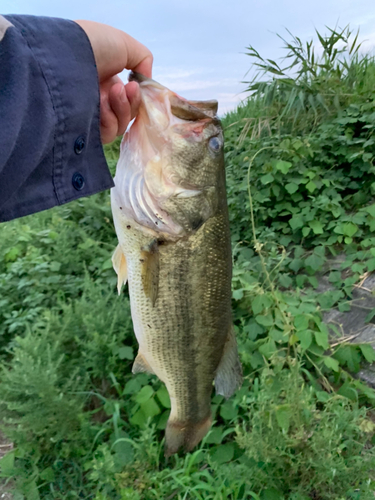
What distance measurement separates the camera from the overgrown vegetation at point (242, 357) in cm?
171

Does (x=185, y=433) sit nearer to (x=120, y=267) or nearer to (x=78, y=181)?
(x=120, y=267)

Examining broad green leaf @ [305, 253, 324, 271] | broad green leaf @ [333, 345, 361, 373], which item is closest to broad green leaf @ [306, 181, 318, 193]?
broad green leaf @ [305, 253, 324, 271]

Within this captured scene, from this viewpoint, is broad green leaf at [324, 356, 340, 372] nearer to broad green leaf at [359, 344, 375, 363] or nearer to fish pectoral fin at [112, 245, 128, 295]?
broad green leaf at [359, 344, 375, 363]

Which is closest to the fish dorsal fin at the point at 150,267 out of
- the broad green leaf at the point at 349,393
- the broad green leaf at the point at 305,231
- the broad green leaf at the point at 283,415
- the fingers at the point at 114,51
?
the fingers at the point at 114,51

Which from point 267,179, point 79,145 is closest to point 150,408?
point 79,145

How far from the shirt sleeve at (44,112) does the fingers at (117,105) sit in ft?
0.74

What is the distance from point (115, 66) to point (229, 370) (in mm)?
1335

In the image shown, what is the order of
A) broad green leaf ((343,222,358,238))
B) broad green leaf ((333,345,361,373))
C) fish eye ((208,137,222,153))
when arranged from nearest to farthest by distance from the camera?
fish eye ((208,137,222,153)) → broad green leaf ((333,345,361,373)) → broad green leaf ((343,222,358,238))

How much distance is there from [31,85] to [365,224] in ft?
10.6

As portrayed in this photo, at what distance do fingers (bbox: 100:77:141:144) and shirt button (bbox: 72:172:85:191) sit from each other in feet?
1.14

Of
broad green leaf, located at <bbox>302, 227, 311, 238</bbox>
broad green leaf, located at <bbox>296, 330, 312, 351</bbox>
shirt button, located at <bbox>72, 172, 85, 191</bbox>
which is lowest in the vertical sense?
broad green leaf, located at <bbox>296, 330, 312, 351</bbox>

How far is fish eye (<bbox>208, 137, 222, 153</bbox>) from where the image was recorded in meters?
1.29

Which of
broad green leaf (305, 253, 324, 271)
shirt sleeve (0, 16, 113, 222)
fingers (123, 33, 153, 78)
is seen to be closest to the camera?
shirt sleeve (0, 16, 113, 222)

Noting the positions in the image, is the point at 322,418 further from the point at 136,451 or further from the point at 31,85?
the point at 31,85
